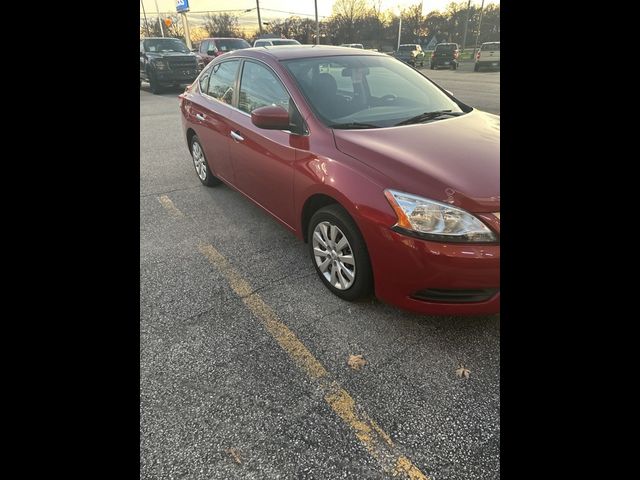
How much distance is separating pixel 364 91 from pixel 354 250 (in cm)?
154

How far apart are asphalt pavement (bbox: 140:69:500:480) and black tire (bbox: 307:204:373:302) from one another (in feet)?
0.43

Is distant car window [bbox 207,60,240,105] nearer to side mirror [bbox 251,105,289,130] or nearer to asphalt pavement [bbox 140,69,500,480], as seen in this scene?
side mirror [bbox 251,105,289,130]

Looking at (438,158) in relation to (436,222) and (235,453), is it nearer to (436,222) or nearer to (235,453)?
(436,222)

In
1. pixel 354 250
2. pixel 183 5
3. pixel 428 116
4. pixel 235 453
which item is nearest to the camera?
pixel 235 453

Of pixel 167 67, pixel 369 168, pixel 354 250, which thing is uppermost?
pixel 167 67

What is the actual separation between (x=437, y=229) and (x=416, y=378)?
0.80 meters

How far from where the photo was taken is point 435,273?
2.06 metres

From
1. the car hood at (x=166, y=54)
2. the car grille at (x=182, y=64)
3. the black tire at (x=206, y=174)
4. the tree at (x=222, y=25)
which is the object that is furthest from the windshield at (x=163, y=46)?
the tree at (x=222, y=25)

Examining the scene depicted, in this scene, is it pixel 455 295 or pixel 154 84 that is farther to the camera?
pixel 154 84

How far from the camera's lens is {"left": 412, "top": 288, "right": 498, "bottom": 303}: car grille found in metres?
2.11

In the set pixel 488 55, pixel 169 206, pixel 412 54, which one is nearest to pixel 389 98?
pixel 169 206

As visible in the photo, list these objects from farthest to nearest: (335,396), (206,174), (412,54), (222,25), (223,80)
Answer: (222,25)
(412,54)
(206,174)
(223,80)
(335,396)

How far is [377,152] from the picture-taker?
2369mm
